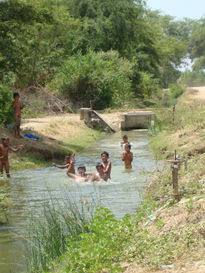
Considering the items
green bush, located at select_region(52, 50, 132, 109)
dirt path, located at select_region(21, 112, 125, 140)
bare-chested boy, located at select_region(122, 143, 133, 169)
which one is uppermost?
green bush, located at select_region(52, 50, 132, 109)

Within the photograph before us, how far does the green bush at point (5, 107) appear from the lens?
63.1 ft

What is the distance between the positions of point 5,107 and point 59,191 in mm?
7317

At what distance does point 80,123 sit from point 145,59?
797 inches

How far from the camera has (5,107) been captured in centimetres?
1928

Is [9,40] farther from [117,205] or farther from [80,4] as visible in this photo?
[80,4]

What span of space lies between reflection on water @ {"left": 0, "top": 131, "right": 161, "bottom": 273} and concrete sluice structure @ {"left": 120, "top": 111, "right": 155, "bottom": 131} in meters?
8.10

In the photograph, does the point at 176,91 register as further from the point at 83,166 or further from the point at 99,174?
the point at 99,174

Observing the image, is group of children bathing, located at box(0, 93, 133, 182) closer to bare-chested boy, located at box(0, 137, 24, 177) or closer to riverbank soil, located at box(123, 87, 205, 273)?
bare-chested boy, located at box(0, 137, 24, 177)

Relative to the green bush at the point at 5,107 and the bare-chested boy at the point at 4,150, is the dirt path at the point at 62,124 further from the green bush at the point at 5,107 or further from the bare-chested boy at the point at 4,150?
the bare-chested boy at the point at 4,150

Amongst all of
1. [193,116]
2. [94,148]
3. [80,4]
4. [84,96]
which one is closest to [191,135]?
[193,116]

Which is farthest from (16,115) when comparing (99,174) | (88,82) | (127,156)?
(88,82)

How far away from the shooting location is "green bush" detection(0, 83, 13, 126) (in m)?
19.2

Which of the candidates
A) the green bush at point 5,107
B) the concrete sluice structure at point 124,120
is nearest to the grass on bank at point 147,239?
the green bush at point 5,107

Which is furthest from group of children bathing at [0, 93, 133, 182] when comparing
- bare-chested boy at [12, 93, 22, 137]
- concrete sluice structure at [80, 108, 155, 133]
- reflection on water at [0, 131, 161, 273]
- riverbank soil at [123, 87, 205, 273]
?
concrete sluice structure at [80, 108, 155, 133]
